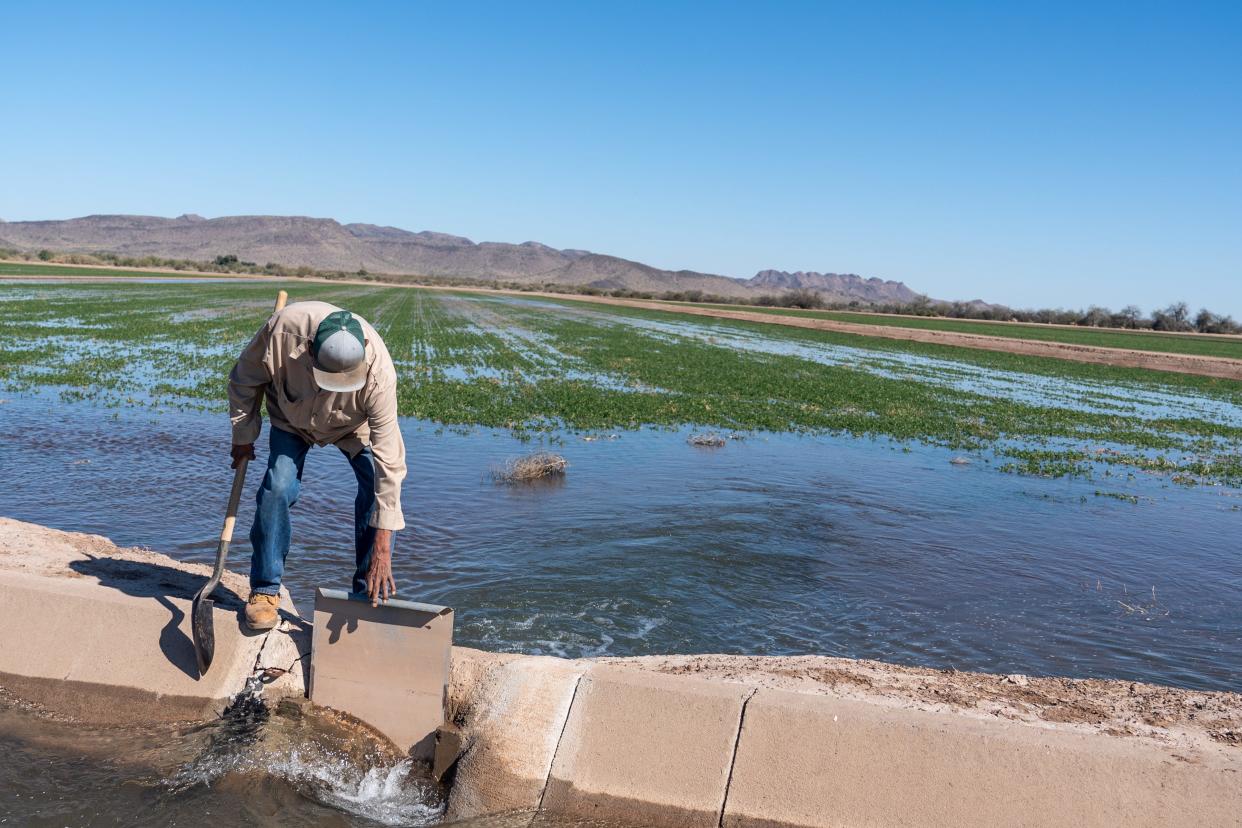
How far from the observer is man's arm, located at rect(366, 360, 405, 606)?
5.23 meters

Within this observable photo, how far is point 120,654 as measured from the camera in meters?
5.59

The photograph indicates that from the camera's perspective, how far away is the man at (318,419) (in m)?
5.02

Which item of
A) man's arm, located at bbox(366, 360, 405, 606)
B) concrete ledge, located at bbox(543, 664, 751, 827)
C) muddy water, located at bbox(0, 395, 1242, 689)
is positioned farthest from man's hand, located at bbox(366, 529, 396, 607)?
muddy water, located at bbox(0, 395, 1242, 689)

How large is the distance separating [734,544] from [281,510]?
5725mm

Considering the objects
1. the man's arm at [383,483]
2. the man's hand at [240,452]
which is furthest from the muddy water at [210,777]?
the man's hand at [240,452]

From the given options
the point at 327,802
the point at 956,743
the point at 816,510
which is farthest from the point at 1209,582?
the point at 327,802

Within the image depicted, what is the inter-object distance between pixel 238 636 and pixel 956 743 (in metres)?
3.90

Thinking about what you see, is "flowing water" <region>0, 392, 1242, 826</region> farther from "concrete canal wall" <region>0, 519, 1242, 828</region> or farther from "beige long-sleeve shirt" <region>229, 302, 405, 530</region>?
"beige long-sleeve shirt" <region>229, 302, 405, 530</region>

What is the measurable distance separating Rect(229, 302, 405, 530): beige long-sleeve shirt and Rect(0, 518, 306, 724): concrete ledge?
44.9 inches

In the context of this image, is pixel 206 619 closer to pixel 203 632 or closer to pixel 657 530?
pixel 203 632

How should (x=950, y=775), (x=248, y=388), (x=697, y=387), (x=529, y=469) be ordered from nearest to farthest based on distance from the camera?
(x=950, y=775)
(x=248, y=388)
(x=529, y=469)
(x=697, y=387)

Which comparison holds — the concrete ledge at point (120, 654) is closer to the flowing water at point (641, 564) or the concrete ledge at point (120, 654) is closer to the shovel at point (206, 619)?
the shovel at point (206, 619)

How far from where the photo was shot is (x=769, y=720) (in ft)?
15.8

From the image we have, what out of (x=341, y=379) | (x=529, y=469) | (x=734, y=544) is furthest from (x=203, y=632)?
(x=529, y=469)
